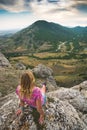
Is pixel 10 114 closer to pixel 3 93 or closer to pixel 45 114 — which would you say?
pixel 45 114

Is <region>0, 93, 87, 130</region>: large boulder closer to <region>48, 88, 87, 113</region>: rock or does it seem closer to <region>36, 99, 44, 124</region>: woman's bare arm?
<region>36, 99, 44, 124</region>: woman's bare arm

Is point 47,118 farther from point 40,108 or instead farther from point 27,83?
point 27,83

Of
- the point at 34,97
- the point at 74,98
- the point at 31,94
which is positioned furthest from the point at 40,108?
the point at 74,98

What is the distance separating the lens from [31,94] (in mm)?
14812

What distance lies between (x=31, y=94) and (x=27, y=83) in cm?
91

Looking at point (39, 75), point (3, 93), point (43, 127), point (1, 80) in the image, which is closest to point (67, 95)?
point (43, 127)

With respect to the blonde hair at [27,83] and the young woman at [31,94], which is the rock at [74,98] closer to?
the young woman at [31,94]

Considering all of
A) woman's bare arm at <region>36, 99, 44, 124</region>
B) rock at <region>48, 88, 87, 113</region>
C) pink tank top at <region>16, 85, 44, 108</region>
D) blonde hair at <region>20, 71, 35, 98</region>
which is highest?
blonde hair at <region>20, 71, 35, 98</region>

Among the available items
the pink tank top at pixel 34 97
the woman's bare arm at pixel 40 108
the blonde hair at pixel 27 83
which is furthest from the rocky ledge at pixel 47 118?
the blonde hair at pixel 27 83

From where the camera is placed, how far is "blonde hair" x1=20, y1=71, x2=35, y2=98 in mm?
13961

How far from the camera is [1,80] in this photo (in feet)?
173

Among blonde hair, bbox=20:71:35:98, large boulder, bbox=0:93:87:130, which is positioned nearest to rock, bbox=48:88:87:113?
large boulder, bbox=0:93:87:130

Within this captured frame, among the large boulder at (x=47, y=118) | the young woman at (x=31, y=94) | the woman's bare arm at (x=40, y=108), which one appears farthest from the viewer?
the large boulder at (x=47, y=118)

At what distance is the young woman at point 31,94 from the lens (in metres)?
14.1
